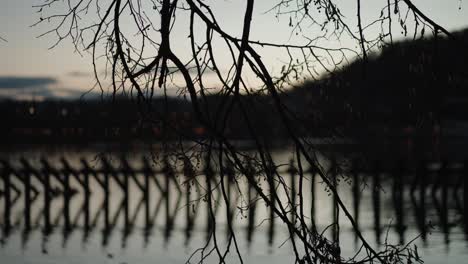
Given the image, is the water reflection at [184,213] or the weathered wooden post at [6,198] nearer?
the water reflection at [184,213]

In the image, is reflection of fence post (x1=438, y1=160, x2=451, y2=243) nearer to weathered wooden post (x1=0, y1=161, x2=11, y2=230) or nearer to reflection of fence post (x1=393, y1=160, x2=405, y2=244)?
reflection of fence post (x1=393, y1=160, x2=405, y2=244)

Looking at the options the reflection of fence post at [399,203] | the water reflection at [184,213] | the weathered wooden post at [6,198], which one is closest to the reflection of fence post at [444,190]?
the water reflection at [184,213]

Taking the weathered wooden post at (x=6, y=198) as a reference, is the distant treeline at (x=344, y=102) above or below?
above

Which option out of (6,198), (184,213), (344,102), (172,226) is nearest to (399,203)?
(184,213)

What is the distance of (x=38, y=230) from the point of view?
14828mm

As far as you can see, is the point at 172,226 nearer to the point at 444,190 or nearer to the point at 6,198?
the point at 6,198

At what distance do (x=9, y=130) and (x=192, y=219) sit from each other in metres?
131

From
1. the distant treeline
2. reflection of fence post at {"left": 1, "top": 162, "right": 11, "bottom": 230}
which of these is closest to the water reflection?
reflection of fence post at {"left": 1, "top": 162, "right": 11, "bottom": 230}

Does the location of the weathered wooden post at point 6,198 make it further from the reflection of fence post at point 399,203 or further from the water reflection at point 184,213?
the reflection of fence post at point 399,203

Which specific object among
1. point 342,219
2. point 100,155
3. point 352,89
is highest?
point 352,89

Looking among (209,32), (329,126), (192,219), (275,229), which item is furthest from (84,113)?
(192,219)

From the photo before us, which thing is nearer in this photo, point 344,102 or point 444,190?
point 344,102

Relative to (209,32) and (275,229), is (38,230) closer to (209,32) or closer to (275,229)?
(275,229)

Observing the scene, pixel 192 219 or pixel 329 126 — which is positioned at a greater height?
pixel 329 126
